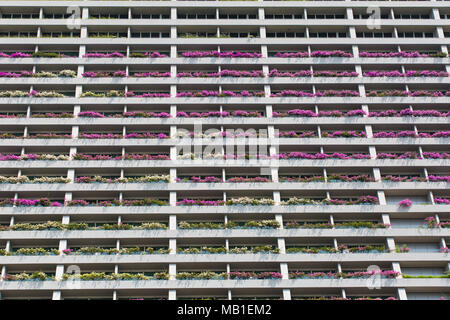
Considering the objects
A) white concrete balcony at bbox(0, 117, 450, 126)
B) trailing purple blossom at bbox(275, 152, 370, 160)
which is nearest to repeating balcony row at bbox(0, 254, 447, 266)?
trailing purple blossom at bbox(275, 152, 370, 160)

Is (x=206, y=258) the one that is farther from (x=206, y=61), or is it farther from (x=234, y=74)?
(x=206, y=61)

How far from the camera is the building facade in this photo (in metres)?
49.6

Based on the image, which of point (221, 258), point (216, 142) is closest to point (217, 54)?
point (216, 142)

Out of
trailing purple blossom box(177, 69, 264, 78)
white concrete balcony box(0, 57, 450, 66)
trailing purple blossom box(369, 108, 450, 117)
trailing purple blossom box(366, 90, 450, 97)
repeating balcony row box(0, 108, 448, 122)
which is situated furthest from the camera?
white concrete balcony box(0, 57, 450, 66)

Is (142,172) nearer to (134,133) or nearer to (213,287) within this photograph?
(134,133)

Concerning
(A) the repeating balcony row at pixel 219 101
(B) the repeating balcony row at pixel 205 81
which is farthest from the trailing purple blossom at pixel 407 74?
(A) the repeating balcony row at pixel 219 101

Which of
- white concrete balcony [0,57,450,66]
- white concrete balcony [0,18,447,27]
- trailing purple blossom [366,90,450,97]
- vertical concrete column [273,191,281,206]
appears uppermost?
white concrete balcony [0,18,447,27]

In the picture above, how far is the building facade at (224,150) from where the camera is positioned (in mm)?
49562

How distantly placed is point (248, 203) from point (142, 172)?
10141 millimetres

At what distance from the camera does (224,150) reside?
55031 millimetres

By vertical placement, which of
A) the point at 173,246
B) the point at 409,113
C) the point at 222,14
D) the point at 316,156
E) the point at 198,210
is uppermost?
the point at 222,14

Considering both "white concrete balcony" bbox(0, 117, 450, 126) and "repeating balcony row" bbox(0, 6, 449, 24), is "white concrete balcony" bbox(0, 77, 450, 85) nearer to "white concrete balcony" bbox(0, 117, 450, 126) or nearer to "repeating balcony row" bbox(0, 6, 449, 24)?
"white concrete balcony" bbox(0, 117, 450, 126)

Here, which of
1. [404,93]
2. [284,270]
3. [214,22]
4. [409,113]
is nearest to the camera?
[284,270]
